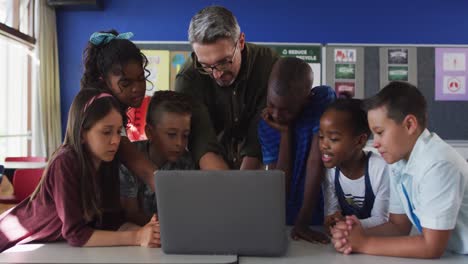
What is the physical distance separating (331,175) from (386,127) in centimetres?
37

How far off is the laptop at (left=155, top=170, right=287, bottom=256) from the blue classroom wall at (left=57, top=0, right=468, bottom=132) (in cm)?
375

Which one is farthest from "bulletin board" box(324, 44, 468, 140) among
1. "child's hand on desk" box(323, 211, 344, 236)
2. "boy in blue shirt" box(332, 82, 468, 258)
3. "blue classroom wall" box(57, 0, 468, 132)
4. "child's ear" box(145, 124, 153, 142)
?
"boy in blue shirt" box(332, 82, 468, 258)

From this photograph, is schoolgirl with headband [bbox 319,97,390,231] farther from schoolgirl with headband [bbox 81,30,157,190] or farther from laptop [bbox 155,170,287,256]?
schoolgirl with headband [bbox 81,30,157,190]

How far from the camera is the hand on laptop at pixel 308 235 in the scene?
122 centimetres

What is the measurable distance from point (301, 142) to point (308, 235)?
0.36 meters

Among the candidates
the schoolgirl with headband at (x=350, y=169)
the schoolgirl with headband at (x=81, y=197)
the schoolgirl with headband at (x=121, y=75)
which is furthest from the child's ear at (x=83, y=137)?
the schoolgirl with headband at (x=350, y=169)

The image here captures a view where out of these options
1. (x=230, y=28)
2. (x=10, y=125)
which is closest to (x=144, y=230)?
(x=230, y=28)

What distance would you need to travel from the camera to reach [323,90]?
157 cm

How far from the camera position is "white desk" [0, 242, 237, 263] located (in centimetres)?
103

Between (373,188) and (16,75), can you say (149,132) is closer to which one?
(373,188)

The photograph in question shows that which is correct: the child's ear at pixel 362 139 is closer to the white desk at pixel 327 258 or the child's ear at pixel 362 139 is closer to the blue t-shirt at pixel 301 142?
the blue t-shirt at pixel 301 142

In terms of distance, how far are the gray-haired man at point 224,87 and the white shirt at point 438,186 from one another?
0.65m

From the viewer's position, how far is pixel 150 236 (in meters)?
1.15

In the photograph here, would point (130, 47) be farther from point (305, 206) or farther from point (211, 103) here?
point (305, 206)
